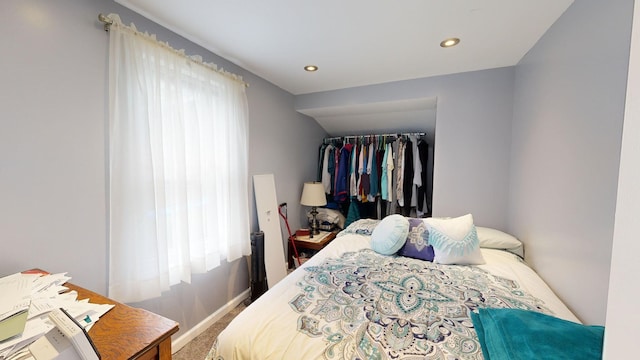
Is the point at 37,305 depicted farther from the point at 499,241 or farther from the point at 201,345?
the point at 499,241

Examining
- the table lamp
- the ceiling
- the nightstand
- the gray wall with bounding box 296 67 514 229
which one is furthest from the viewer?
the table lamp

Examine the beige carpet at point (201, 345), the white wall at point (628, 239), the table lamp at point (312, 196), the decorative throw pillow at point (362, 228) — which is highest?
the white wall at point (628, 239)

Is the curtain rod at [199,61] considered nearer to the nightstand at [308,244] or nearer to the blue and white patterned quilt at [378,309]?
the blue and white patterned quilt at [378,309]

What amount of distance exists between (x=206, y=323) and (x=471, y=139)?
2.99 metres

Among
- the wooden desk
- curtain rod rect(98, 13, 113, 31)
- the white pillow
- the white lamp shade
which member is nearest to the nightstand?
the white lamp shade

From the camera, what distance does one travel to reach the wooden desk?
2.29ft

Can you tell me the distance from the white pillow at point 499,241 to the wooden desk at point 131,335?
2.26 m

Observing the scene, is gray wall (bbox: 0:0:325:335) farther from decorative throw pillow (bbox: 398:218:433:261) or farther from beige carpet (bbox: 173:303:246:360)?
decorative throw pillow (bbox: 398:218:433:261)

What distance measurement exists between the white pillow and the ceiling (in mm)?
1527

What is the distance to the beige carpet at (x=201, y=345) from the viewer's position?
171 cm

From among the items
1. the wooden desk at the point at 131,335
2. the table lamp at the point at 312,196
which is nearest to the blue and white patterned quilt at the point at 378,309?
the wooden desk at the point at 131,335

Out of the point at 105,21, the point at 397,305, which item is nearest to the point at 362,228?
the point at 397,305

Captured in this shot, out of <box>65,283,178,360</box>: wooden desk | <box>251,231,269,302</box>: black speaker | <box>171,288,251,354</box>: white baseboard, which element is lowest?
<box>171,288,251,354</box>: white baseboard

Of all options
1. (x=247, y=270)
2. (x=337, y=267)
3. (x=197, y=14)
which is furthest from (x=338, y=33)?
(x=247, y=270)
